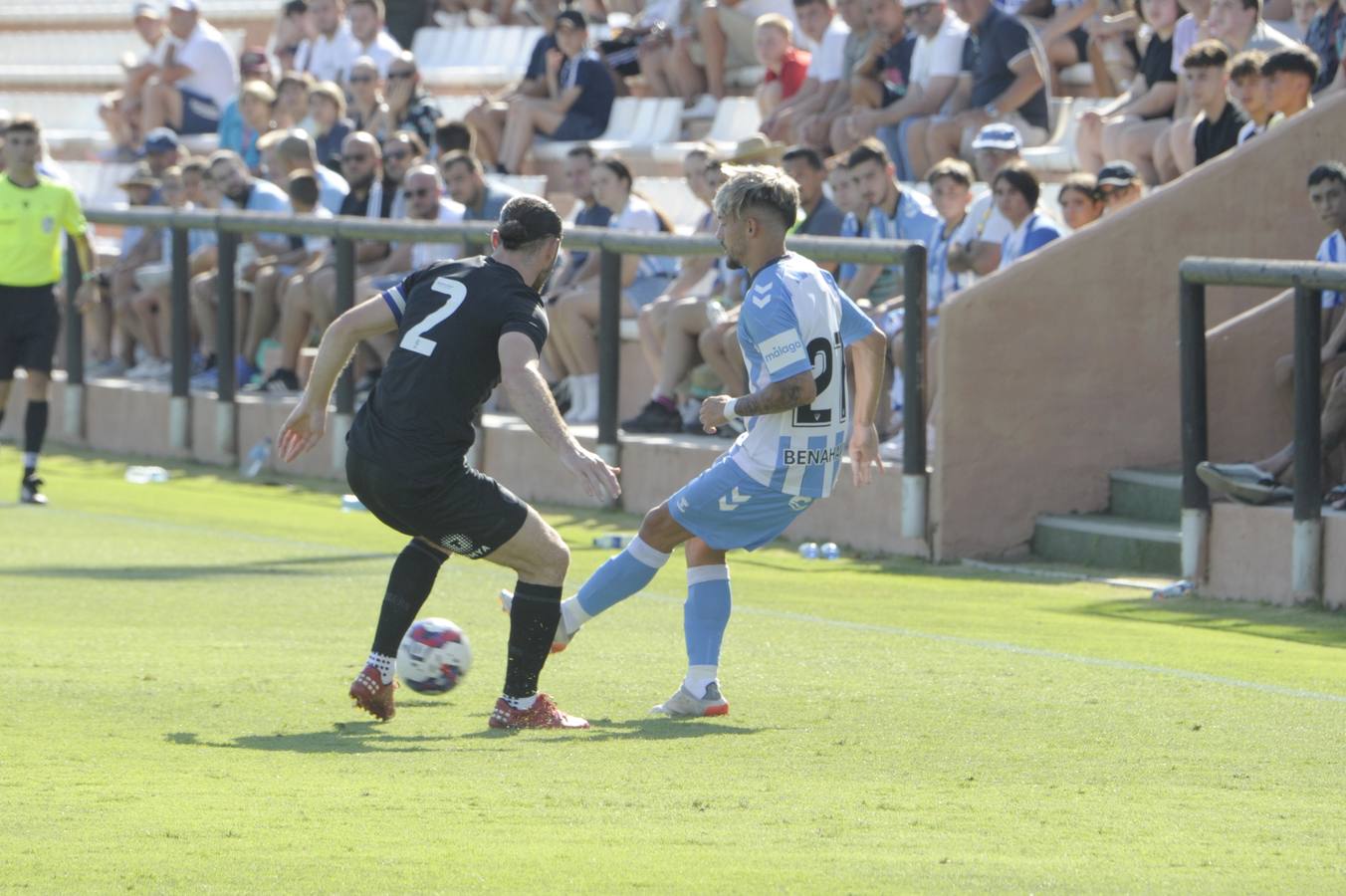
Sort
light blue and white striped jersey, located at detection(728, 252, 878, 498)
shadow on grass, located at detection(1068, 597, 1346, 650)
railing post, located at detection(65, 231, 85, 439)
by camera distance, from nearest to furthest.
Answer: light blue and white striped jersey, located at detection(728, 252, 878, 498)
shadow on grass, located at detection(1068, 597, 1346, 650)
railing post, located at detection(65, 231, 85, 439)

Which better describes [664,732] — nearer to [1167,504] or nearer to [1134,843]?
[1134,843]

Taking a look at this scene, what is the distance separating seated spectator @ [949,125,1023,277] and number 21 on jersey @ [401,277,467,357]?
246 inches

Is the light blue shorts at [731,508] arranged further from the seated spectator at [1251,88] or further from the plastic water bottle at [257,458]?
the plastic water bottle at [257,458]

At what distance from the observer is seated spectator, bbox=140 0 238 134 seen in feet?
83.5

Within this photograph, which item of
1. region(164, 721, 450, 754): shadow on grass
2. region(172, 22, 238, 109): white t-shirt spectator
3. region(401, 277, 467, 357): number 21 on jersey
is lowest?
region(164, 721, 450, 754): shadow on grass

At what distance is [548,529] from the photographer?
25.6 feet

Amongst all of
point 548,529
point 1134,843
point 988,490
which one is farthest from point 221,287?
point 1134,843

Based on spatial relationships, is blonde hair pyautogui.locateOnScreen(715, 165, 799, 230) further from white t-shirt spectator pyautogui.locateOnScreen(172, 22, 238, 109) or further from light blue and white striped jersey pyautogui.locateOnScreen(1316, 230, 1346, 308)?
white t-shirt spectator pyautogui.locateOnScreen(172, 22, 238, 109)

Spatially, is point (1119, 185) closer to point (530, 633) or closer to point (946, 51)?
point (946, 51)

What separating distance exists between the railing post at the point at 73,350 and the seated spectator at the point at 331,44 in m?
4.49

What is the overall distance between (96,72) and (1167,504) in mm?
21783

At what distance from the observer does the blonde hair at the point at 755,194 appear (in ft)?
25.0

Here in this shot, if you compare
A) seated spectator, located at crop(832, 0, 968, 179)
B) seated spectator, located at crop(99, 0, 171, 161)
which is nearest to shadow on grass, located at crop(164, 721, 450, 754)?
seated spectator, located at crop(832, 0, 968, 179)

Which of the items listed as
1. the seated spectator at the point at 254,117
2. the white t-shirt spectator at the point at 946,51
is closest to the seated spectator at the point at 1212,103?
the white t-shirt spectator at the point at 946,51
